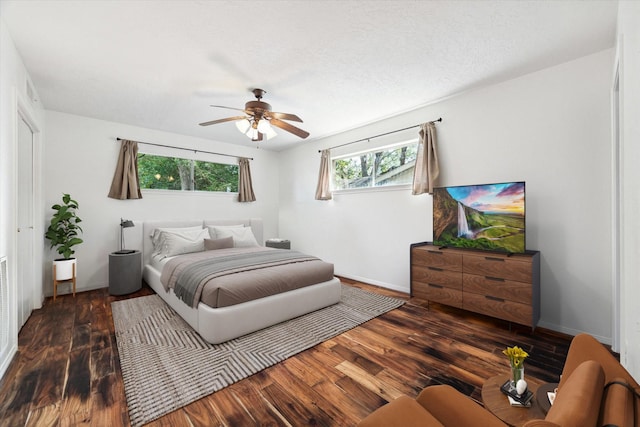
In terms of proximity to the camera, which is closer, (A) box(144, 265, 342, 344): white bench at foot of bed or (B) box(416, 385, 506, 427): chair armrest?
(B) box(416, 385, 506, 427): chair armrest

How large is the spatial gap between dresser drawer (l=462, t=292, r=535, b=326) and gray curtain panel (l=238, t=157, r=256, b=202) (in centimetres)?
434

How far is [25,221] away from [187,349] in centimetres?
253

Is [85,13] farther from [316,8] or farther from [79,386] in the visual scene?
[79,386]

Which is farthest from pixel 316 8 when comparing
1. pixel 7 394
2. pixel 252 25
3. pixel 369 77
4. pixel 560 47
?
pixel 7 394

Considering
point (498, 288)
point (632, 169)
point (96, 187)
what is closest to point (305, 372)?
point (498, 288)

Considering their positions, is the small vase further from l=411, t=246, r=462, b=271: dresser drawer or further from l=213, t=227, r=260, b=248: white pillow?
l=213, t=227, r=260, b=248: white pillow

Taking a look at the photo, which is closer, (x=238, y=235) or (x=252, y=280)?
(x=252, y=280)

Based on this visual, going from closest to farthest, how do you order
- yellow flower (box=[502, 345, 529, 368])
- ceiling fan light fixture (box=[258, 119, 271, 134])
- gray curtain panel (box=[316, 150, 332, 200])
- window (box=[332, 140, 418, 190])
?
1. yellow flower (box=[502, 345, 529, 368])
2. ceiling fan light fixture (box=[258, 119, 271, 134])
3. window (box=[332, 140, 418, 190])
4. gray curtain panel (box=[316, 150, 332, 200])

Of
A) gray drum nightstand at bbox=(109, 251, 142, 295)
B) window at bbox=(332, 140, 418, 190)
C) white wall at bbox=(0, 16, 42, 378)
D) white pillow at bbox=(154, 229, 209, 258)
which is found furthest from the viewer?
white pillow at bbox=(154, 229, 209, 258)

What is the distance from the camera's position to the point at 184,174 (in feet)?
16.4

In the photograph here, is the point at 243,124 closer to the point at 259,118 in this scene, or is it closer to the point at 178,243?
the point at 259,118

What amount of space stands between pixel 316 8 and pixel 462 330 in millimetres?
3095

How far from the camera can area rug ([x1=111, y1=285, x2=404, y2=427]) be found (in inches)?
69.9

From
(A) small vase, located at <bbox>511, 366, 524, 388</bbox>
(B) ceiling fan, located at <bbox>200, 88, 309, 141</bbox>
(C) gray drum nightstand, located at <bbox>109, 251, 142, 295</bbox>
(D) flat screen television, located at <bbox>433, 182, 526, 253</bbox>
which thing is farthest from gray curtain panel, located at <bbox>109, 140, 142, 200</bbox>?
(A) small vase, located at <bbox>511, 366, 524, 388</bbox>
